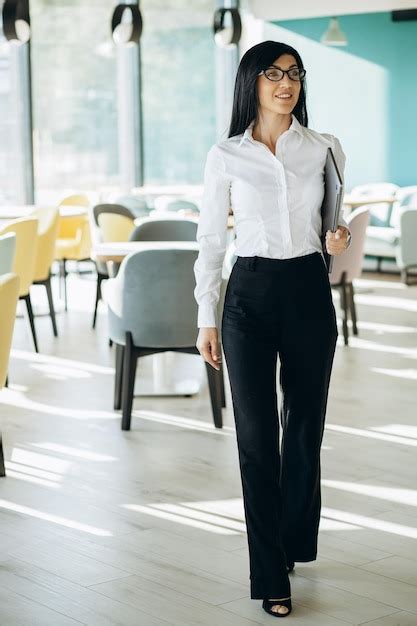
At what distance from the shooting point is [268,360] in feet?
10.3

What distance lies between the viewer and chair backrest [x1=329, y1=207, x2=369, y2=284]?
7.82m

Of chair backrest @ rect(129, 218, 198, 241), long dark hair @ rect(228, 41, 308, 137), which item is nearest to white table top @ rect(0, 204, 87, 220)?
chair backrest @ rect(129, 218, 198, 241)

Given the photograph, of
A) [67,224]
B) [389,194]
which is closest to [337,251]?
[67,224]

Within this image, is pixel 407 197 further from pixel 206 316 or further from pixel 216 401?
pixel 206 316

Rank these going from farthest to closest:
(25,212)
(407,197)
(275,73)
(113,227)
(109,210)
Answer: (407,197), (25,212), (109,210), (113,227), (275,73)

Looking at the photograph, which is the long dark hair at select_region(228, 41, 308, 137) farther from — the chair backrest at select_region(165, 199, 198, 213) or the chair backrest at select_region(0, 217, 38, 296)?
the chair backrest at select_region(165, 199, 198, 213)

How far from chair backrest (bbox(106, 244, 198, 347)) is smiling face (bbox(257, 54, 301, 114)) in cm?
240

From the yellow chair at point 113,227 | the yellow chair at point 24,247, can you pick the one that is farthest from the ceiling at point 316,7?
the yellow chair at point 24,247

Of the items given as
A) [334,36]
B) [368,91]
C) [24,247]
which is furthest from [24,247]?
[368,91]

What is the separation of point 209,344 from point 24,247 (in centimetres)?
419

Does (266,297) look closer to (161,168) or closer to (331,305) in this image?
(331,305)

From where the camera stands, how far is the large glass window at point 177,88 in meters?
13.0

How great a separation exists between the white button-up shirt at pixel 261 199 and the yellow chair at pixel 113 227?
5.34m

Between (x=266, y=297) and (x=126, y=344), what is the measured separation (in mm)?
2498
